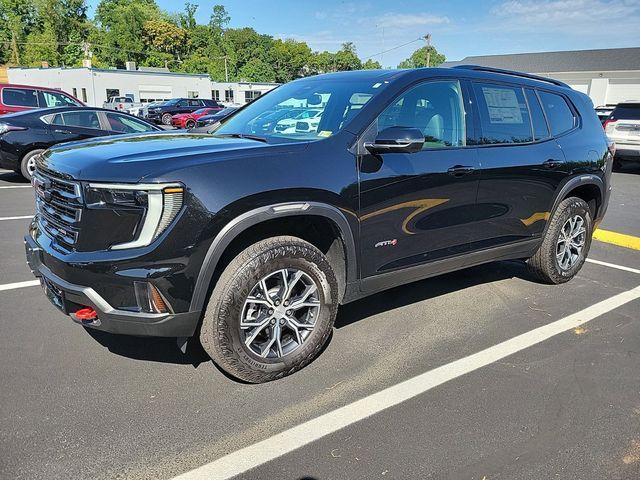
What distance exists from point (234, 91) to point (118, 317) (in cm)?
6639

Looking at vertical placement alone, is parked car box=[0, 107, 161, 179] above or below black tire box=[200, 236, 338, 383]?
above

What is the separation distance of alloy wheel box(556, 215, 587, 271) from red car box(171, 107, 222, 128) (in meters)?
26.7

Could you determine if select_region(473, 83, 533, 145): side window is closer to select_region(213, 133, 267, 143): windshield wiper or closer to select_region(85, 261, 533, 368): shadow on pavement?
select_region(85, 261, 533, 368): shadow on pavement

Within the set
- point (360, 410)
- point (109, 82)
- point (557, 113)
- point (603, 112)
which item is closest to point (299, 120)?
point (360, 410)

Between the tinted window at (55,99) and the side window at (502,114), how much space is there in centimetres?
1310

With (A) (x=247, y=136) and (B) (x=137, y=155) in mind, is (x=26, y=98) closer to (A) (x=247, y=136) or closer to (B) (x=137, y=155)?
(A) (x=247, y=136)

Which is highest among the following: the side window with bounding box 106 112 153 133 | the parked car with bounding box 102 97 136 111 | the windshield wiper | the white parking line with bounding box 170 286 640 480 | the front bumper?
the parked car with bounding box 102 97 136 111

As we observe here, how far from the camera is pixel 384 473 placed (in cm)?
239

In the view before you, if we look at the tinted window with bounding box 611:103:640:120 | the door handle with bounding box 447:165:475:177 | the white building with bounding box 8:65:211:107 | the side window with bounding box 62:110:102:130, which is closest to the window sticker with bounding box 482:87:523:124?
the door handle with bounding box 447:165:475:177

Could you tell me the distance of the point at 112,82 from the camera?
162 feet

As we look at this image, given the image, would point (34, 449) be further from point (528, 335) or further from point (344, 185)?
point (528, 335)

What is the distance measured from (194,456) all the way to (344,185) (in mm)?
1712

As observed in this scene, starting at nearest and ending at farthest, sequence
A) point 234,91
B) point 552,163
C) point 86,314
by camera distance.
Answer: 1. point 86,314
2. point 552,163
3. point 234,91

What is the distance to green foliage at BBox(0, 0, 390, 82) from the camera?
8650 cm
